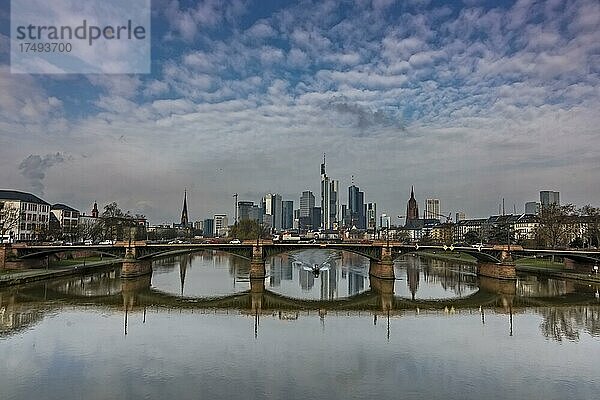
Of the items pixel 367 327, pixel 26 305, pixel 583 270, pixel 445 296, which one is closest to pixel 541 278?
pixel 583 270

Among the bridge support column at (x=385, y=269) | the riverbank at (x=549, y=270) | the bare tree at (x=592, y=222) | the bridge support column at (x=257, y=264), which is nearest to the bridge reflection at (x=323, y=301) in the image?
the bridge support column at (x=257, y=264)

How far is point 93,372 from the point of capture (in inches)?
973

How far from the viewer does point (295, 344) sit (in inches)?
1243

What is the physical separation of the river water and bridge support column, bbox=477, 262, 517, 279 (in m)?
10.4

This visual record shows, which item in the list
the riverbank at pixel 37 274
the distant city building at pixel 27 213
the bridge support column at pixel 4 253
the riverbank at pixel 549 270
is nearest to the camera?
the riverbank at pixel 37 274

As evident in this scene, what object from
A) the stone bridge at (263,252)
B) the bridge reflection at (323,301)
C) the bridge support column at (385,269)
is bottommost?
the bridge reflection at (323,301)

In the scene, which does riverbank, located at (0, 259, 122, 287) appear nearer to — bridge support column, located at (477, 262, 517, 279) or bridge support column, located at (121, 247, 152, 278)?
bridge support column, located at (121, 247, 152, 278)

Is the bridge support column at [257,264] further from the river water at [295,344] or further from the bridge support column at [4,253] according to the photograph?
the bridge support column at [4,253]

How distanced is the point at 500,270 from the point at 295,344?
49.1 m

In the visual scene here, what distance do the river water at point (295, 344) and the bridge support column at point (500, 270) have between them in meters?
10.4

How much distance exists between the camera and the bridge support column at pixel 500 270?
70.4m

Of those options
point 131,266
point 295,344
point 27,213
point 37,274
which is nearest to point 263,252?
point 131,266

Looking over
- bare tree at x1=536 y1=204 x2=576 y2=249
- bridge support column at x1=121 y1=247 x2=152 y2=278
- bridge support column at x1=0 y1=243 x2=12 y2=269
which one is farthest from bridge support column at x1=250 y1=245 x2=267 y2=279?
bare tree at x1=536 y1=204 x2=576 y2=249

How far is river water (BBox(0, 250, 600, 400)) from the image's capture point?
22.6 metres
